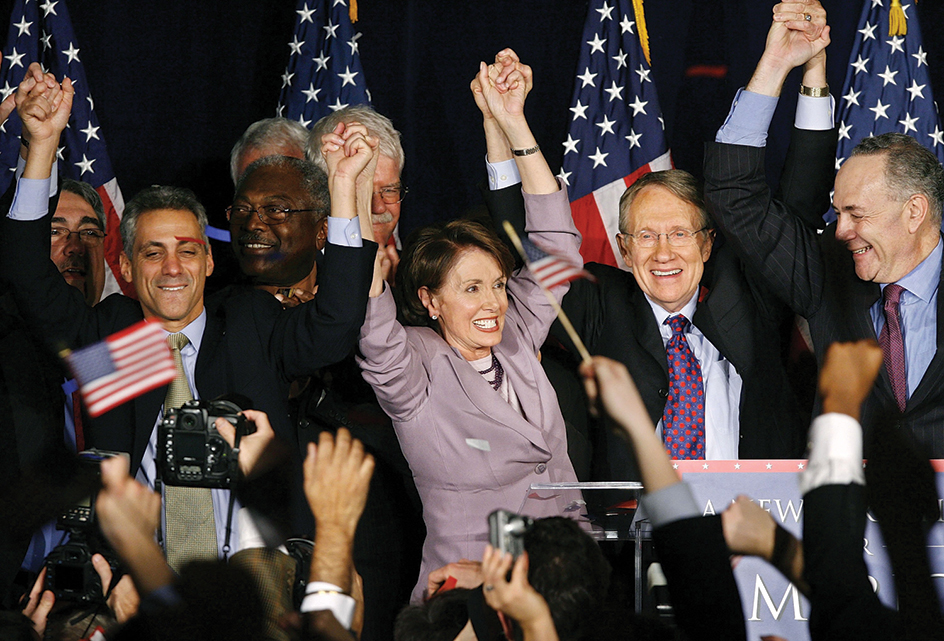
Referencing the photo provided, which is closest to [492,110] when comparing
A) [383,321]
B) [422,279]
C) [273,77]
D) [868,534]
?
[422,279]

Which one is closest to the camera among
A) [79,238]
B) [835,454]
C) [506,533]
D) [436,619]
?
[835,454]

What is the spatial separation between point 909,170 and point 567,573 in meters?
1.57

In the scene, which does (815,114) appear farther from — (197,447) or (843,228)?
(197,447)

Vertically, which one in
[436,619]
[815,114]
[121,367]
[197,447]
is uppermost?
[815,114]

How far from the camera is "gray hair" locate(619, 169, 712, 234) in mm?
2965

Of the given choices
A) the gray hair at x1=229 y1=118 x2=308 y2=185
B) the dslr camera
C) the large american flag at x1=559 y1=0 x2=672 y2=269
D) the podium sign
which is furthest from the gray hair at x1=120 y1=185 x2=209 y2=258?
the large american flag at x1=559 y1=0 x2=672 y2=269

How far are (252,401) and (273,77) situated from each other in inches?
95.9

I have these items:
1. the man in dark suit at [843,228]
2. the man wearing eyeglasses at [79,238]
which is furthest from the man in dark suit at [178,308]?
the man in dark suit at [843,228]

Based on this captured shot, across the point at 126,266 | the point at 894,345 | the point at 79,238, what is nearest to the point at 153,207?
the point at 126,266

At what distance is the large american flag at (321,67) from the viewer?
4.27 meters

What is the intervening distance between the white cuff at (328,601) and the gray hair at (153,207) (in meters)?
1.31

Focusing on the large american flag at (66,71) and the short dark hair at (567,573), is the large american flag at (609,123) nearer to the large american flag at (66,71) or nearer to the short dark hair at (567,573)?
the large american flag at (66,71)

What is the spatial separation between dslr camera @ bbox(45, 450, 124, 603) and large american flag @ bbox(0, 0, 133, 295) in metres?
2.25

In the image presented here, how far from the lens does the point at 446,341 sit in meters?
2.78
